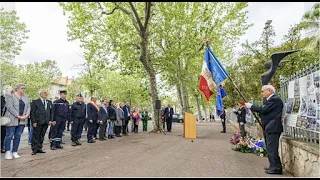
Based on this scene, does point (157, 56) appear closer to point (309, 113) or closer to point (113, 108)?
point (113, 108)

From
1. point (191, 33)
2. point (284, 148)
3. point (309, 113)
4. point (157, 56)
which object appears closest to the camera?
point (309, 113)

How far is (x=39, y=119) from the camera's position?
8.95 m

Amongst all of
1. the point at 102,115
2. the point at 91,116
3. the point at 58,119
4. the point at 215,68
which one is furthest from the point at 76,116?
the point at 215,68

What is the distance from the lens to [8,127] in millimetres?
8086

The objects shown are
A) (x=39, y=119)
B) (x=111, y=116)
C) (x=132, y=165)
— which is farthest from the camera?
(x=111, y=116)

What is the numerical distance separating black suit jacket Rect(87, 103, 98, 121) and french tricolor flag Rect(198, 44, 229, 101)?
5.19 metres

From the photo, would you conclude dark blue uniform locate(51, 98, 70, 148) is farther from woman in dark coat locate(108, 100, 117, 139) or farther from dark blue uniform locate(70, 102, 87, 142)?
woman in dark coat locate(108, 100, 117, 139)

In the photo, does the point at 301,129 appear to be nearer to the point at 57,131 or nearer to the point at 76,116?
the point at 57,131

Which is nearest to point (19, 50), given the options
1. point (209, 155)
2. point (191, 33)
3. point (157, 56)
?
point (157, 56)

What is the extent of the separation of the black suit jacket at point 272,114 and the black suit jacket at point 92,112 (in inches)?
323

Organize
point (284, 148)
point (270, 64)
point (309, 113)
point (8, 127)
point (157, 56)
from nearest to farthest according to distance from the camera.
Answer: point (309, 113)
point (284, 148)
point (270, 64)
point (8, 127)
point (157, 56)

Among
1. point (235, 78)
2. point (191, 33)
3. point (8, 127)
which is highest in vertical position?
point (191, 33)

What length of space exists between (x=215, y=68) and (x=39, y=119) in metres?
6.08

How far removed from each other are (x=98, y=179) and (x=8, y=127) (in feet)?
13.4
